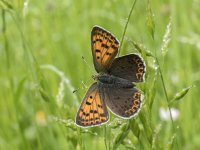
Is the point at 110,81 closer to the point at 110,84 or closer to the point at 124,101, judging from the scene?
the point at 110,84

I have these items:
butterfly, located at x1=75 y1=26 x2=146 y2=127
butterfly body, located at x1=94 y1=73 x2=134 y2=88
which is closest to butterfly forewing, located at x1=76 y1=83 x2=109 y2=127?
butterfly, located at x1=75 y1=26 x2=146 y2=127

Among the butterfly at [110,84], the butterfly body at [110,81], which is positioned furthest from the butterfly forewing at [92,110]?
the butterfly body at [110,81]

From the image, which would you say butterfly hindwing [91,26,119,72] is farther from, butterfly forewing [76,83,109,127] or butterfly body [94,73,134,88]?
butterfly forewing [76,83,109,127]

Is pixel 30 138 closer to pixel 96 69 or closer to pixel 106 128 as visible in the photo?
pixel 96 69

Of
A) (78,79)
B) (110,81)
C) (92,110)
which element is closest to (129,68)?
(110,81)

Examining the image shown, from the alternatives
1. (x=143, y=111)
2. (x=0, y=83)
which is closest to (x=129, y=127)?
(x=143, y=111)

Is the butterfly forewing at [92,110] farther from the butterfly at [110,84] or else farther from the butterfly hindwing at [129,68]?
the butterfly hindwing at [129,68]
